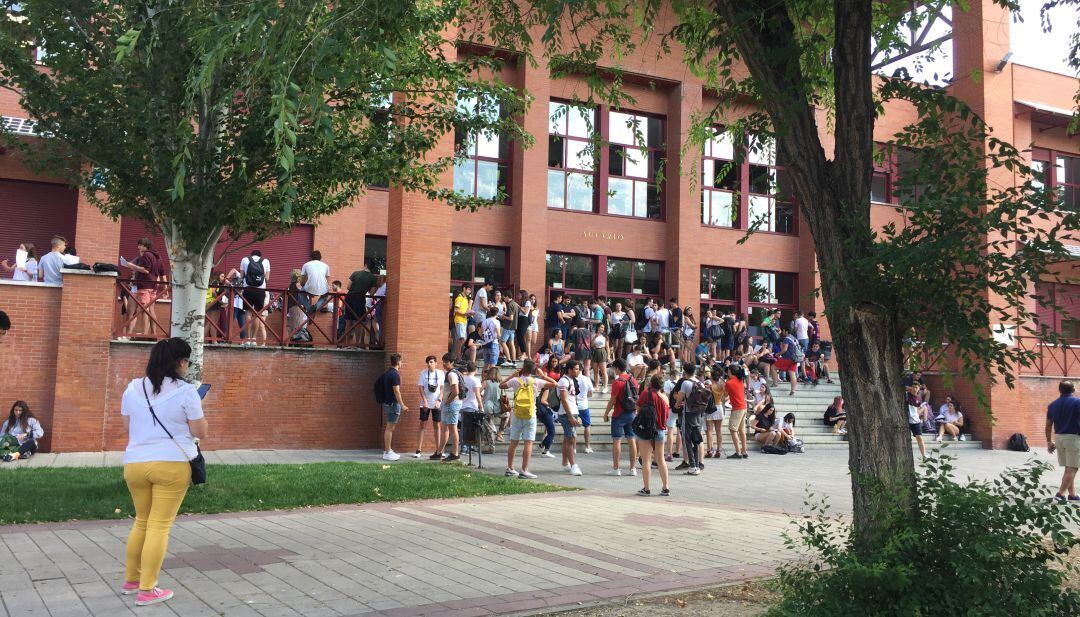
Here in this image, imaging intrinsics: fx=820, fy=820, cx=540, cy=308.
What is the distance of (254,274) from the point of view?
54.7ft

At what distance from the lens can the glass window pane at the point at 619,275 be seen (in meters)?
26.5

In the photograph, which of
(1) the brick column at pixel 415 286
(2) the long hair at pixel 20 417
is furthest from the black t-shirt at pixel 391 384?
(2) the long hair at pixel 20 417

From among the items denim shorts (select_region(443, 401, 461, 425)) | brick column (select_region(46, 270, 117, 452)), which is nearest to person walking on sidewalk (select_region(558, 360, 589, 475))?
denim shorts (select_region(443, 401, 461, 425))

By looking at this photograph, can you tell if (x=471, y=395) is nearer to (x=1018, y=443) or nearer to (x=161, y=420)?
(x=161, y=420)

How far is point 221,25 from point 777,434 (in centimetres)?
1633

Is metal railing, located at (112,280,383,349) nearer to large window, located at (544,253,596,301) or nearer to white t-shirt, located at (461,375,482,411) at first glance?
white t-shirt, located at (461,375,482,411)

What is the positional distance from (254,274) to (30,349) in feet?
13.6

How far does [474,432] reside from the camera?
13.5 meters

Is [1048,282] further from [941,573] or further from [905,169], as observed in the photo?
[941,573]

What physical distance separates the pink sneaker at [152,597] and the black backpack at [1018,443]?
79.2ft

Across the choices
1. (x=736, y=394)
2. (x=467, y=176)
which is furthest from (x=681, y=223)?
(x=736, y=394)

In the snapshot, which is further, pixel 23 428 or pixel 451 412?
pixel 451 412

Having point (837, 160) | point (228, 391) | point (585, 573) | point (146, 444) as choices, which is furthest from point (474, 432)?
point (837, 160)

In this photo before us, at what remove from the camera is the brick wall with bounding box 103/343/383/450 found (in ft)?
48.9
